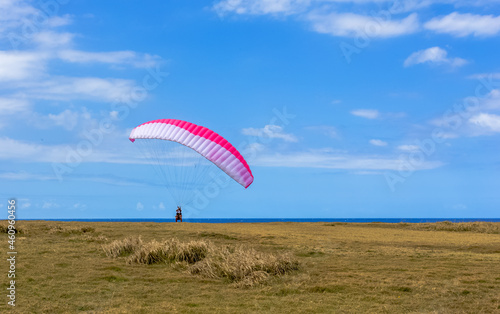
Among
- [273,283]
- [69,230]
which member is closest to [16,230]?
[69,230]

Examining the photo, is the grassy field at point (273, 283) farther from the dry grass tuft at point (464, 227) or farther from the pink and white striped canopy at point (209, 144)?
the dry grass tuft at point (464, 227)

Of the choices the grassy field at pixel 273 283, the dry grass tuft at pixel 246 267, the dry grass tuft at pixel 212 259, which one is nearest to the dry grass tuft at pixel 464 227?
the grassy field at pixel 273 283

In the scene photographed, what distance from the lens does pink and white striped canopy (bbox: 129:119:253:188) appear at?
2223 cm

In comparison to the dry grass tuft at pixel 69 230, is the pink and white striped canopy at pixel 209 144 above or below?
above

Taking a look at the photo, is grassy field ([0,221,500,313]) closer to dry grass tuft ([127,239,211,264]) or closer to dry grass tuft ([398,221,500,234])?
dry grass tuft ([127,239,211,264])

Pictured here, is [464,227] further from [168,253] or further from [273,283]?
[273,283]

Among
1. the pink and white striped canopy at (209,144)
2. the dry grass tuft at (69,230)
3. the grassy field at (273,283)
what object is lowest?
the grassy field at (273,283)

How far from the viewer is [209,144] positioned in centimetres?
2247

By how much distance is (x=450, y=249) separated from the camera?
2048 centimetres

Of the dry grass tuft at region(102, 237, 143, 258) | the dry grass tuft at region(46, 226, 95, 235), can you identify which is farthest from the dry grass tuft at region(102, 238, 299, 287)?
the dry grass tuft at region(46, 226, 95, 235)

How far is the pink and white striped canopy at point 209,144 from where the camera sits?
2223cm

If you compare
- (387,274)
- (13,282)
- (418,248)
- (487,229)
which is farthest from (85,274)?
(487,229)

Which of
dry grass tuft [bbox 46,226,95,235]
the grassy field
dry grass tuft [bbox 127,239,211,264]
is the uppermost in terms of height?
dry grass tuft [bbox 46,226,95,235]

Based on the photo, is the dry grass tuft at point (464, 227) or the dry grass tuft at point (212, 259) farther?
the dry grass tuft at point (464, 227)
